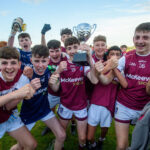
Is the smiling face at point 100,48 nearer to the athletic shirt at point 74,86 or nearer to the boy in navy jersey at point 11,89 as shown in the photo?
the athletic shirt at point 74,86

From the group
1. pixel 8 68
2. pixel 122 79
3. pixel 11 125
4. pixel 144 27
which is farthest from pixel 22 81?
pixel 144 27

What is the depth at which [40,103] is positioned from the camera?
237cm

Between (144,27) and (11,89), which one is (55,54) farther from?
(144,27)

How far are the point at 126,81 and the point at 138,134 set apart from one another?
95 centimetres

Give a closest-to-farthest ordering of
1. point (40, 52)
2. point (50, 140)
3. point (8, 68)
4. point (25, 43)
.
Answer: point (8, 68) < point (40, 52) < point (50, 140) < point (25, 43)

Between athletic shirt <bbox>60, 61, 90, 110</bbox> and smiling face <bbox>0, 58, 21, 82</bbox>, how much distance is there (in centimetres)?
88

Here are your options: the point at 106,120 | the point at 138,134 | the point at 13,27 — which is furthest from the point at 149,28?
the point at 13,27

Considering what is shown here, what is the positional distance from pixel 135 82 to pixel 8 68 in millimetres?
1840

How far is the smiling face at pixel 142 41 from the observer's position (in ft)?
6.64

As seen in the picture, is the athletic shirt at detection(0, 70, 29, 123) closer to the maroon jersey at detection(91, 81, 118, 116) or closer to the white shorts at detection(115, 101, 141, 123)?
the maroon jersey at detection(91, 81, 118, 116)

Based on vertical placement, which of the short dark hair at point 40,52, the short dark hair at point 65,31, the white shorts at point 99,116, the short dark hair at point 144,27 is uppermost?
the short dark hair at point 65,31

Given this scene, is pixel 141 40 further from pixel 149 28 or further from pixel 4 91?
pixel 4 91

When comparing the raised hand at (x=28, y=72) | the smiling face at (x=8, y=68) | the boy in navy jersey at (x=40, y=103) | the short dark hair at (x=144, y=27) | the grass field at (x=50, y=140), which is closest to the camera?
the smiling face at (x=8, y=68)

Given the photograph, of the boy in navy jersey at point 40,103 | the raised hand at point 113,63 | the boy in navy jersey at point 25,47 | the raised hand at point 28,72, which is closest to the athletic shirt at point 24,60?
the boy in navy jersey at point 25,47
